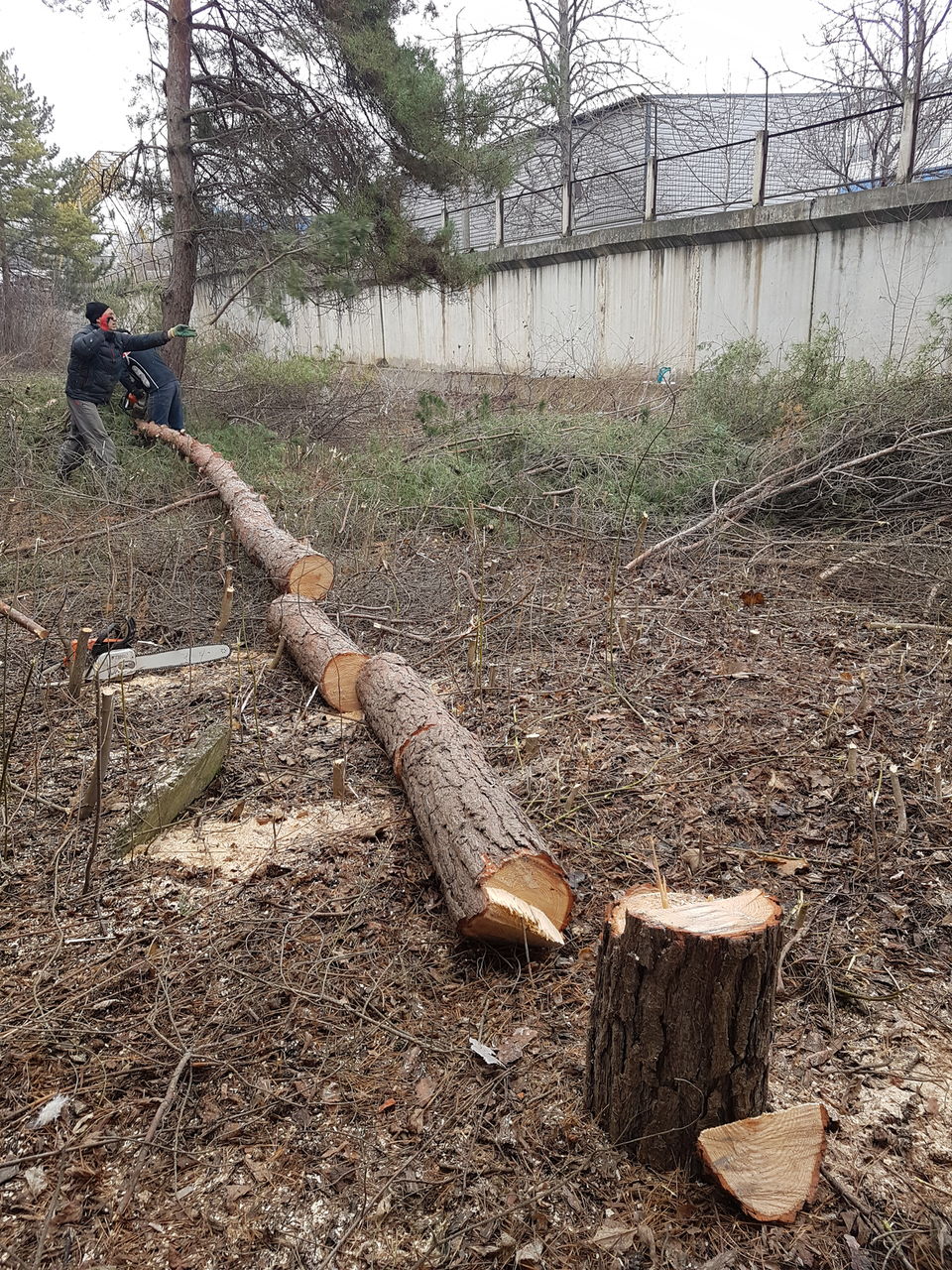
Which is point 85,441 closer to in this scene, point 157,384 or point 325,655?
point 157,384

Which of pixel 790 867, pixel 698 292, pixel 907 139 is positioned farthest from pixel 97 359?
pixel 907 139

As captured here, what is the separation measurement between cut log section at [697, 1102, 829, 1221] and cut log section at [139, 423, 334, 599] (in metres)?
4.53

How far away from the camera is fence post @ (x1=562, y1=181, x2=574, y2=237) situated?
15.4 m

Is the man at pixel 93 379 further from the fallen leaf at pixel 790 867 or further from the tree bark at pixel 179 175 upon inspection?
the fallen leaf at pixel 790 867

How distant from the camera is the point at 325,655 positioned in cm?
460

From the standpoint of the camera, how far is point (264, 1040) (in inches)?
92.1

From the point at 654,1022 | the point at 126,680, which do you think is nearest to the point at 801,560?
Answer: the point at 126,680

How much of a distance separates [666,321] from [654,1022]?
1298 cm

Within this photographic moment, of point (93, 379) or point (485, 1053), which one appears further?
point (93, 379)

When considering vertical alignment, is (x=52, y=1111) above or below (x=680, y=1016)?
below

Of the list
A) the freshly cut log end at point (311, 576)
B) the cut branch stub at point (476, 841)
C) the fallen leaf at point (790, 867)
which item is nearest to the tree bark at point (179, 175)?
the freshly cut log end at point (311, 576)

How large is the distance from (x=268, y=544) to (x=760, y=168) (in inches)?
373

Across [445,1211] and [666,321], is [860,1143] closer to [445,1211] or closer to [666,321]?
[445,1211]

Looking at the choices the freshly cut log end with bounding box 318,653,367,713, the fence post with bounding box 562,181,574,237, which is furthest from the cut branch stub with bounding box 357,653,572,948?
the fence post with bounding box 562,181,574,237
